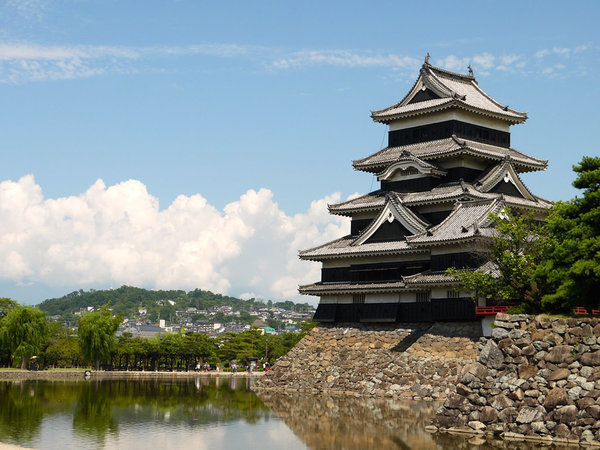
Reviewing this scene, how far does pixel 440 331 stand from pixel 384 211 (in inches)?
336

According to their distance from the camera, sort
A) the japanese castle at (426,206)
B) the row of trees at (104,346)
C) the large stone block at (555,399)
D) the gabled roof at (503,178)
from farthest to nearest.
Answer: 1. the row of trees at (104,346)
2. the gabled roof at (503,178)
3. the japanese castle at (426,206)
4. the large stone block at (555,399)

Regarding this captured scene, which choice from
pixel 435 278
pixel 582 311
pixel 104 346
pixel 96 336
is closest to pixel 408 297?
pixel 435 278

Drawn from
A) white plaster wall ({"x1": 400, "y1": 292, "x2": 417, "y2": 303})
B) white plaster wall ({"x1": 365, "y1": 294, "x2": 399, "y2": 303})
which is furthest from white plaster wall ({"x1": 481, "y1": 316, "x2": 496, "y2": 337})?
white plaster wall ({"x1": 365, "y1": 294, "x2": 399, "y2": 303})

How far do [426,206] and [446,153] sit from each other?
3.13m

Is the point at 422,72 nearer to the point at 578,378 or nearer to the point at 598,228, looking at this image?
the point at 598,228

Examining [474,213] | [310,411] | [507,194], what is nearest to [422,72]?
[507,194]

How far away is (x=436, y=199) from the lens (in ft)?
157

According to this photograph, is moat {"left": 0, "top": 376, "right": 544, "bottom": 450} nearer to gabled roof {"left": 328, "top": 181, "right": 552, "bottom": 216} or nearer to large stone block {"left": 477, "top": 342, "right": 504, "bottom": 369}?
large stone block {"left": 477, "top": 342, "right": 504, "bottom": 369}

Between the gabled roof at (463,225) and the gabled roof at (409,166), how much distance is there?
3.95 metres

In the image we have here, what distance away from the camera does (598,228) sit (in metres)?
28.6

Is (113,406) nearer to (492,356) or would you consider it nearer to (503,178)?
(492,356)

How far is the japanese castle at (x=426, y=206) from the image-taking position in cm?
4394

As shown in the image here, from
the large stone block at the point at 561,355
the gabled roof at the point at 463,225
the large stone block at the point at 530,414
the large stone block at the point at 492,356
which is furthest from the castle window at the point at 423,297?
the large stone block at the point at 530,414

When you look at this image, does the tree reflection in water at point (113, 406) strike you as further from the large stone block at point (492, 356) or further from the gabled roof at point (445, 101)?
the gabled roof at point (445, 101)
